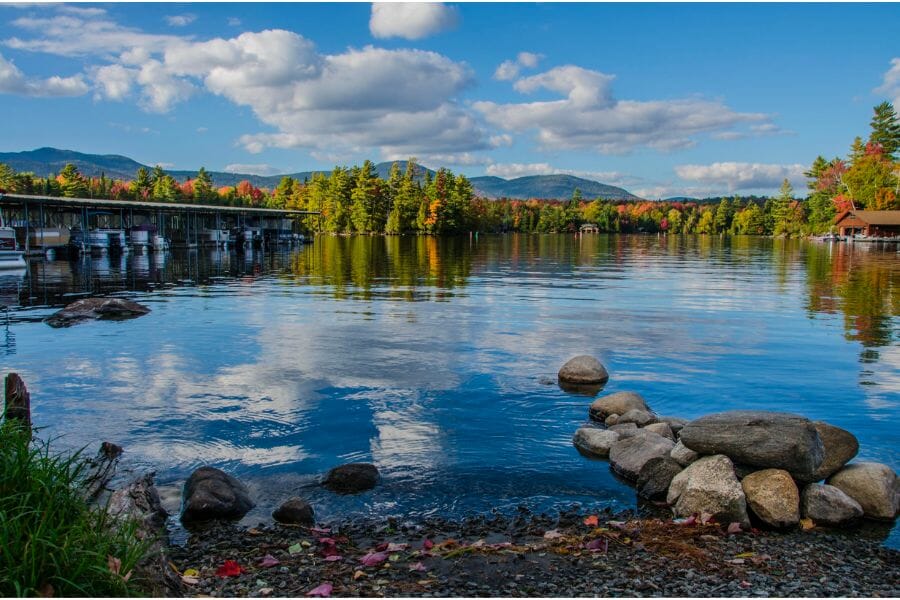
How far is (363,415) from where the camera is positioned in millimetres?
13773

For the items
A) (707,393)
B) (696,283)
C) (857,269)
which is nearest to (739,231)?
(857,269)

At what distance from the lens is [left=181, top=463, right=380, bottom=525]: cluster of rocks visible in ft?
29.7

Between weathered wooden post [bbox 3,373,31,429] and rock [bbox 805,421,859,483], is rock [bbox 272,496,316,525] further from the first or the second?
rock [bbox 805,421,859,483]

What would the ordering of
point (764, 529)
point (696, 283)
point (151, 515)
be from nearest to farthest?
point (151, 515) < point (764, 529) < point (696, 283)

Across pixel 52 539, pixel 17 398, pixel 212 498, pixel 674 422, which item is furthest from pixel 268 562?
pixel 674 422

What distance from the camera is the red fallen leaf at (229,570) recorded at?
7139mm

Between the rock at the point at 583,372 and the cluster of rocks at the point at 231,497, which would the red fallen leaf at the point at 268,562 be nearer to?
the cluster of rocks at the point at 231,497

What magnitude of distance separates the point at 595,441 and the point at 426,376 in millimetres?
6025

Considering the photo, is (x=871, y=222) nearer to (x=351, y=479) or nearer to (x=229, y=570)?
(x=351, y=479)

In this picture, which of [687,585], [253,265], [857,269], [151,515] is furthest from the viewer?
[253,265]

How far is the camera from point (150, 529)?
7609 mm

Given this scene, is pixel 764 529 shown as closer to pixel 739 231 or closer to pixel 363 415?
pixel 363 415

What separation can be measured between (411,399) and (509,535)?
260 inches

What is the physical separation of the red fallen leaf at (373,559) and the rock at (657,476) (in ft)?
14.3
